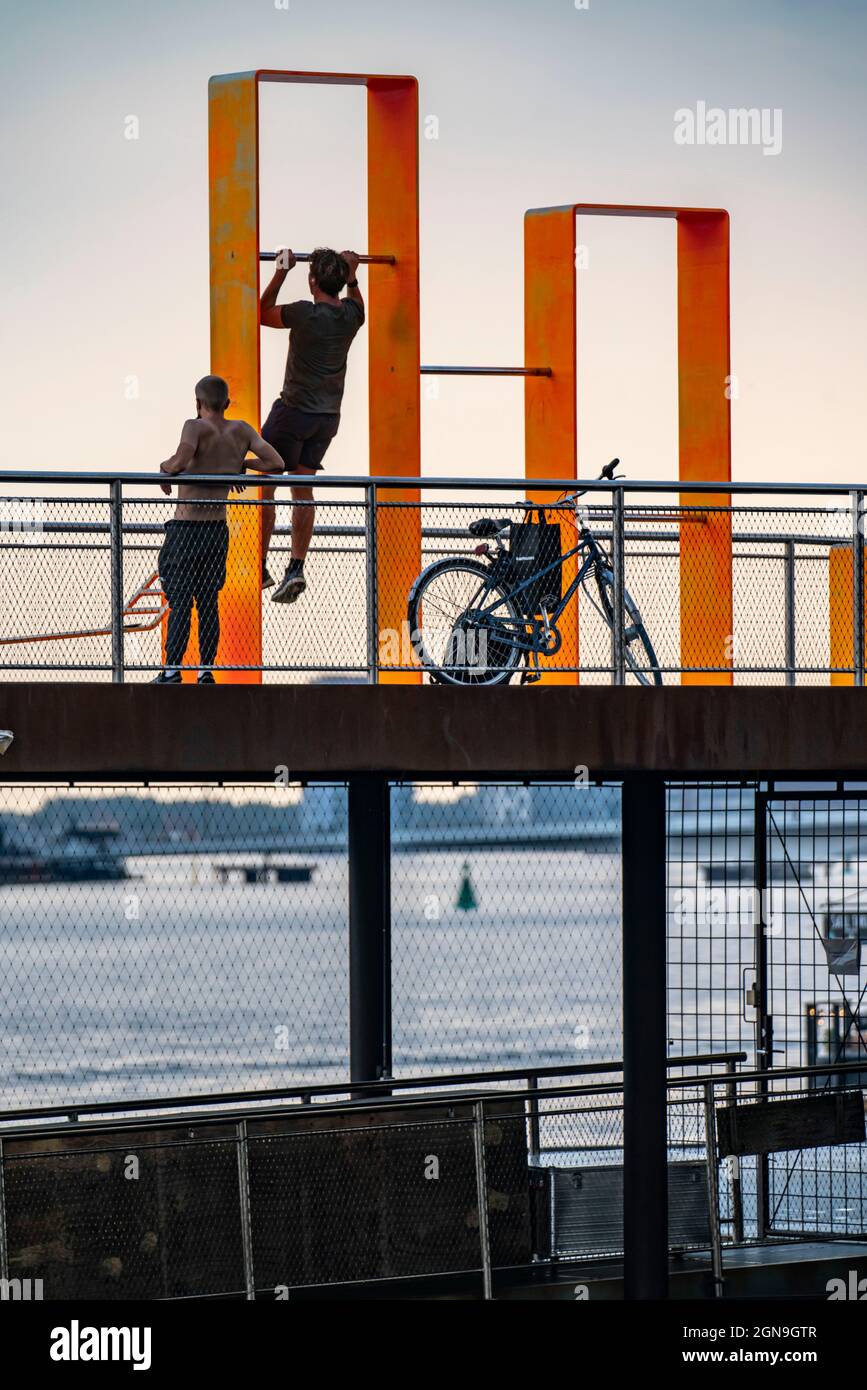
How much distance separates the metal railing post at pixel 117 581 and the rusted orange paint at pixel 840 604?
199 inches

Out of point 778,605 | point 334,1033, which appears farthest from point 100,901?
point 778,605

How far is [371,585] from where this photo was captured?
10914 mm

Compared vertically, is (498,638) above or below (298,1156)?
above

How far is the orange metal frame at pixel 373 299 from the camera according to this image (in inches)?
492

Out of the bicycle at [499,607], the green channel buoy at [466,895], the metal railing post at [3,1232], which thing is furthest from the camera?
the green channel buoy at [466,895]

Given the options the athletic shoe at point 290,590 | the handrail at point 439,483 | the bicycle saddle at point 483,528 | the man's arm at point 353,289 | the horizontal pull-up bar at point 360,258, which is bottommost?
the athletic shoe at point 290,590

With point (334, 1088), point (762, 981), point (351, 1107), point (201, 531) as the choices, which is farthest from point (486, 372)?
point (351, 1107)

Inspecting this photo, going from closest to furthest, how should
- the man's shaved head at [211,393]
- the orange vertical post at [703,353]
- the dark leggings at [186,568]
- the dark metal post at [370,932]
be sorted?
the dark leggings at [186,568] < the man's shaved head at [211,393] < the dark metal post at [370,932] < the orange vertical post at [703,353]

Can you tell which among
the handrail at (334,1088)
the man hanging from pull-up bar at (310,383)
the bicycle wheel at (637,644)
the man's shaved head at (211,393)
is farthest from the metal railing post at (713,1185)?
the man's shaved head at (211,393)

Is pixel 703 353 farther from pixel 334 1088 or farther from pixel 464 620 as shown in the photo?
pixel 334 1088

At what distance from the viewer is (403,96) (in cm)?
1295

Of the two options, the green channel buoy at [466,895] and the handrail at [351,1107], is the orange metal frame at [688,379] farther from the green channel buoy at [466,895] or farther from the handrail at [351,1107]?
the green channel buoy at [466,895]
